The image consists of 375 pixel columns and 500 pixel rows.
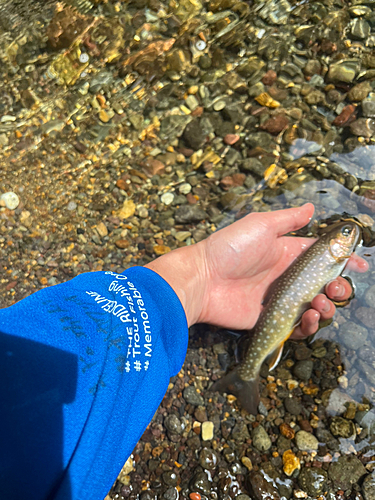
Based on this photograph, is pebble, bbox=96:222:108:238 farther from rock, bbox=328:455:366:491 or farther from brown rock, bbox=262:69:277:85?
rock, bbox=328:455:366:491

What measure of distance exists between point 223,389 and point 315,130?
8.40 ft

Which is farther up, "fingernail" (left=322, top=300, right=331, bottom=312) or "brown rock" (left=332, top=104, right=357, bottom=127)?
"brown rock" (left=332, top=104, right=357, bottom=127)

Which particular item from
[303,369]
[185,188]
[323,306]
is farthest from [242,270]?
[185,188]

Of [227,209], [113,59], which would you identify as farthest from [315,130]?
[113,59]

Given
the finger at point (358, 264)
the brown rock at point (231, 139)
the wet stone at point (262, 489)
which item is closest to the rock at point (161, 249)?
the brown rock at point (231, 139)

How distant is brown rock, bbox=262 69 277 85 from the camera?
12.7 ft

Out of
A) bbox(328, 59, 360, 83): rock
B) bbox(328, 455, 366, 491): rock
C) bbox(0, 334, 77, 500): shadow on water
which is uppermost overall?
bbox(0, 334, 77, 500): shadow on water

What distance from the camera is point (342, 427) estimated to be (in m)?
2.81

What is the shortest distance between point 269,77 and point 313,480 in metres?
3.65

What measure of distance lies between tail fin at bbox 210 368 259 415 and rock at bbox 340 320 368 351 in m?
0.79

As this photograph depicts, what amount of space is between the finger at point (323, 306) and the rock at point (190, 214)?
52.6 inches

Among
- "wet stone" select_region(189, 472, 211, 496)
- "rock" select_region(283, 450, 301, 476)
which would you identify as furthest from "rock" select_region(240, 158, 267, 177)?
"wet stone" select_region(189, 472, 211, 496)

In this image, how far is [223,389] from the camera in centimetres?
306

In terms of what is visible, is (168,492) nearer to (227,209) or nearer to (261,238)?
(261,238)
